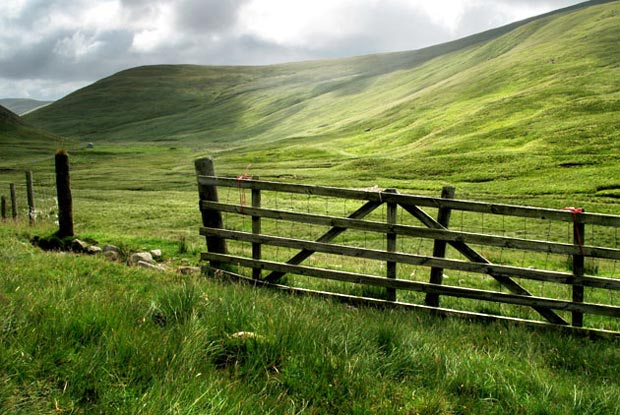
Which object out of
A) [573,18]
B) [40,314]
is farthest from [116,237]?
[573,18]

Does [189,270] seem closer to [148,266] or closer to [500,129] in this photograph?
[148,266]

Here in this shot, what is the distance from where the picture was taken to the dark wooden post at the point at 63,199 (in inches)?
586

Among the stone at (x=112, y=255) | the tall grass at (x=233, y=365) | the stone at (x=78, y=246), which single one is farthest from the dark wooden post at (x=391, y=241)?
the stone at (x=78, y=246)

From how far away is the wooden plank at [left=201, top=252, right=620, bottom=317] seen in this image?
9188 mm

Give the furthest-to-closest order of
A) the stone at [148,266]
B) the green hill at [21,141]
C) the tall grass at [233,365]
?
1. the green hill at [21,141]
2. the stone at [148,266]
3. the tall grass at [233,365]

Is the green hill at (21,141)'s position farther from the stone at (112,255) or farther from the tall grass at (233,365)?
the tall grass at (233,365)

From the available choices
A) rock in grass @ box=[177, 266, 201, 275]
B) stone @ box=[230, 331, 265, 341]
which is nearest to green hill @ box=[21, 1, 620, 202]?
rock in grass @ box=[177, 266, 201, 275]

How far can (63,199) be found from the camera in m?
15.1

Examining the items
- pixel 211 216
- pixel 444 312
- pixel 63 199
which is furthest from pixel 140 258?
pixel 444 312

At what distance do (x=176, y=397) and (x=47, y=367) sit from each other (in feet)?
3.23

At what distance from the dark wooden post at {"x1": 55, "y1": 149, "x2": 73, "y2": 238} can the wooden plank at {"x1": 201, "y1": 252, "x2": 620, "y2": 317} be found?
6.69 metres

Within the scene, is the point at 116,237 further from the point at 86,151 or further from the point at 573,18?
the point at 573,18

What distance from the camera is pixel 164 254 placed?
14.7m

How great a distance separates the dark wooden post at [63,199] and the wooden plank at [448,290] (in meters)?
6.69
